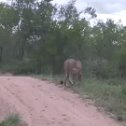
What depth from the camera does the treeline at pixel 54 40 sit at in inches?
1401

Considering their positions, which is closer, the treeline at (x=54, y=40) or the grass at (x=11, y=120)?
the grass at (x=11, y=120)

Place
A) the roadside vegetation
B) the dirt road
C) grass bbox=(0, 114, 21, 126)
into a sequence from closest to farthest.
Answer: grass bbox=(0, 114, 21, 126) → the dirt road → the roadside vegetation

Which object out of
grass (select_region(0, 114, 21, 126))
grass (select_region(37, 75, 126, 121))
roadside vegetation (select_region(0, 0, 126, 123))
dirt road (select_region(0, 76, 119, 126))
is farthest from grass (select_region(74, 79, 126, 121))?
roadside vegetation (select_region(0, 0, 126, 123))

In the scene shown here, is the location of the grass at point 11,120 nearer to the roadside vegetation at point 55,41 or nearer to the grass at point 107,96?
the grass at point 107,96

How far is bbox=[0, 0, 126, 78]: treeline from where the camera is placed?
35.6m

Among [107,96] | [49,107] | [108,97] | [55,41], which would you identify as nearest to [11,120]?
[49,107]

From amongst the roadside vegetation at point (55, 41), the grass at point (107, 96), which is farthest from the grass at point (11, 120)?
the roadside vegetation at point (55, 41)

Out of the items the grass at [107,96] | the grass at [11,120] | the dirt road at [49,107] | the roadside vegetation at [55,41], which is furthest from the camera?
the roadside vegetation at [55,41]

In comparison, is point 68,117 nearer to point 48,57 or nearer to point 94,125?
point 94,125

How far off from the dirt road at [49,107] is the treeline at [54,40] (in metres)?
13.1

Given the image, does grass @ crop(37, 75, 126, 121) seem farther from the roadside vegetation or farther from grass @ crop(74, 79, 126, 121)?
the roadside vegetation

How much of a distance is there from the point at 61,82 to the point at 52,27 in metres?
19.7

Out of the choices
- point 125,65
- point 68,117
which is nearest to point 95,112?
point 68,117

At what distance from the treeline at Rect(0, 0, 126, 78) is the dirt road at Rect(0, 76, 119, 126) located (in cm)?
1305
